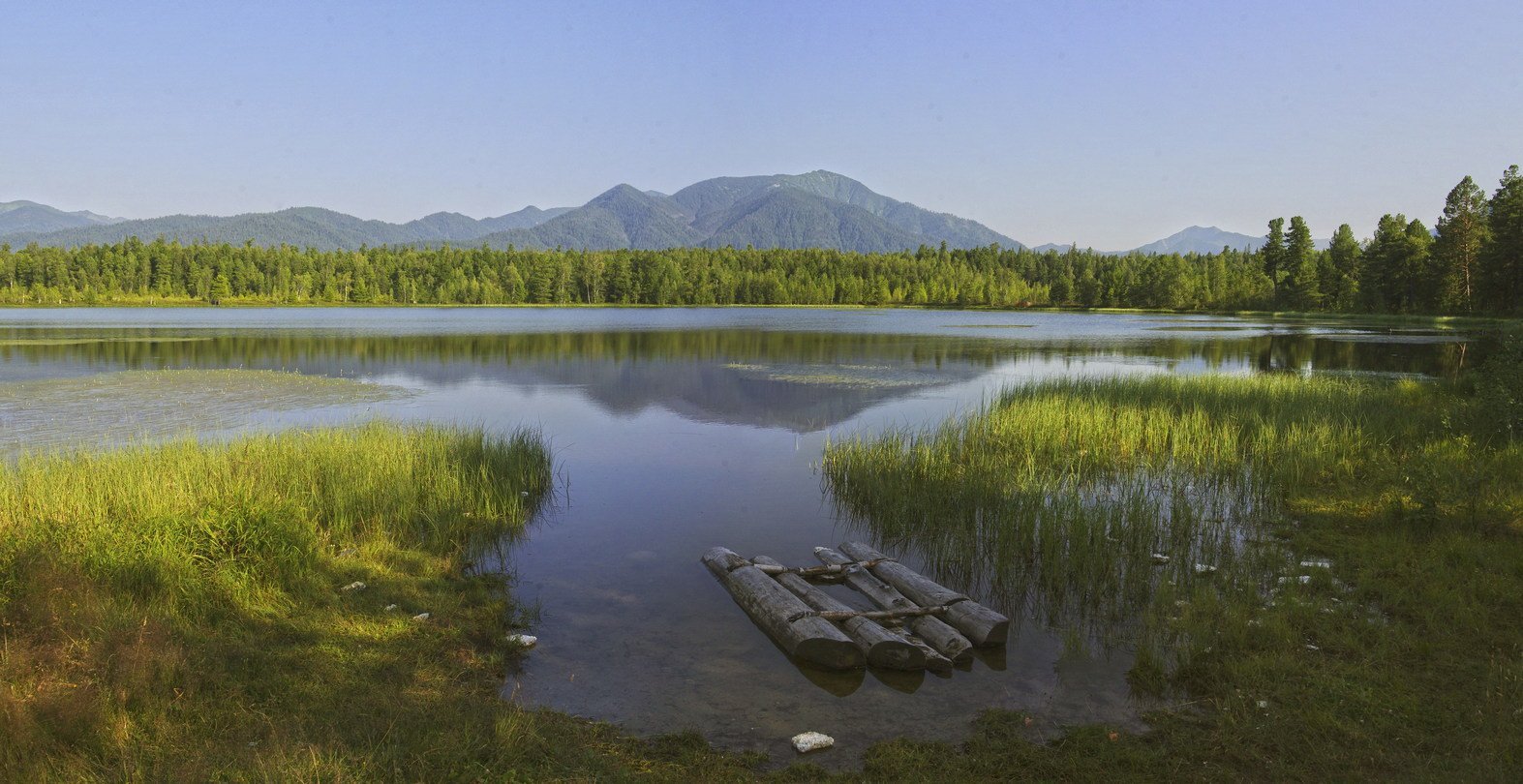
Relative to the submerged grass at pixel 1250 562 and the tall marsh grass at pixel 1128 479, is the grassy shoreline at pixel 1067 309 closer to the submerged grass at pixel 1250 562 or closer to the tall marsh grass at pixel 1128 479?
the tall marsh grass at pixel 1128 479

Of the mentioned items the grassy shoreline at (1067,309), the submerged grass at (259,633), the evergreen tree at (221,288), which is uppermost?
the evergreen tree at (221,288)

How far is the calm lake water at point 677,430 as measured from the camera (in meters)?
8.02

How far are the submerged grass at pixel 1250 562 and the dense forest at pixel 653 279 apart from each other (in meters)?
103

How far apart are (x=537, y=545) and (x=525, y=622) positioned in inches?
134

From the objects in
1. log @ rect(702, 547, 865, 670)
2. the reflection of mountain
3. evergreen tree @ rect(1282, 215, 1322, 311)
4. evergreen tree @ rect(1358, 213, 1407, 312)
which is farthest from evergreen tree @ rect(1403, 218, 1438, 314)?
log @ rect(702, 547, 865, 670)

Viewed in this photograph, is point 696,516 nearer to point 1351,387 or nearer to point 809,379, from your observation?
point 809,379

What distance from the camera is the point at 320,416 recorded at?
23.7 metres

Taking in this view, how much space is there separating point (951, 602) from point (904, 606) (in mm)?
565

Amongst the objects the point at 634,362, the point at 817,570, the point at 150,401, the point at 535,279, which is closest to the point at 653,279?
the point at 535,279

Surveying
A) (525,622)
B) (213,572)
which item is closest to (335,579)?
(213,572)

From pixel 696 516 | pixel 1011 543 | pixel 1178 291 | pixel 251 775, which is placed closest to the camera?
pixel 251 775

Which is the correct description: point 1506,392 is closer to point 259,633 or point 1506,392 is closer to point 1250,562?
point 1250,562

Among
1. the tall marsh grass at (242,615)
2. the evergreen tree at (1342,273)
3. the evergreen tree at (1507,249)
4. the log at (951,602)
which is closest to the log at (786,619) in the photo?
the log at (951,602)

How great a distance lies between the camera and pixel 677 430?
939 inches
